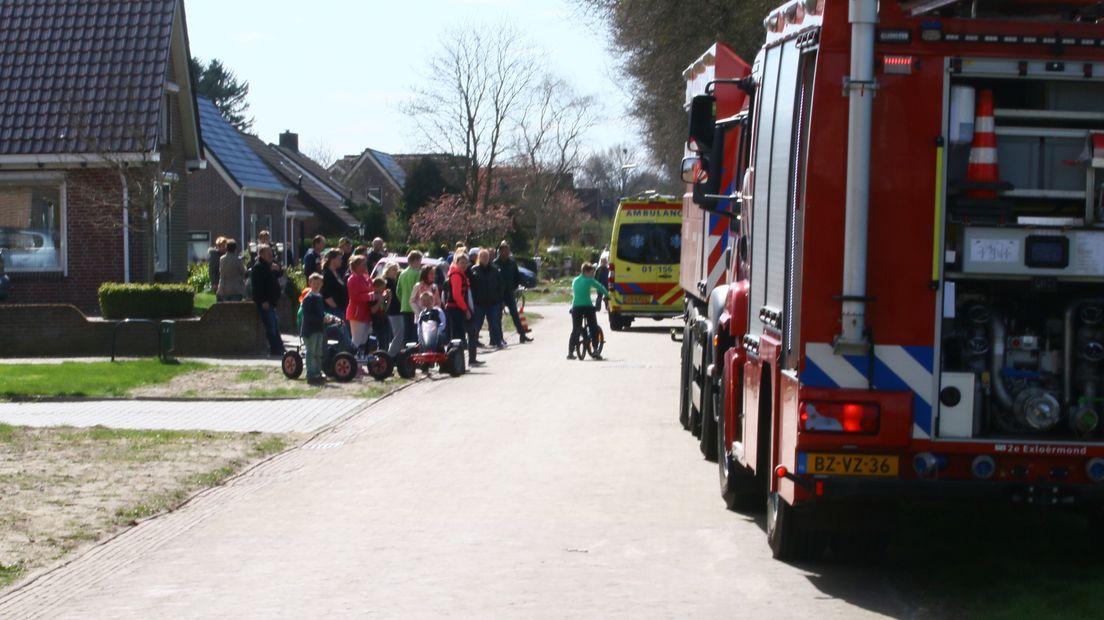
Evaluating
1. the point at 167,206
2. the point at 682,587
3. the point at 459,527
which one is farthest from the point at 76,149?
the point at 682,587

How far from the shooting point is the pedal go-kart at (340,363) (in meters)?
19.0

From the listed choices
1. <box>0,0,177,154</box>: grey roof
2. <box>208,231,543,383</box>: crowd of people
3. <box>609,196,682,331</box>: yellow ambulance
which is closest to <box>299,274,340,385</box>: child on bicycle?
<box>208,231,543,383</box>: crowd of people

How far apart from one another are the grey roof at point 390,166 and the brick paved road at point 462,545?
86966 mm

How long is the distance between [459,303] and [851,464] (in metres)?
15.0

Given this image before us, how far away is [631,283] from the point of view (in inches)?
1256

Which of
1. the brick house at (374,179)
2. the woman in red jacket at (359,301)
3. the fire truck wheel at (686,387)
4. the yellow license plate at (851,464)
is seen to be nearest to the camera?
the yellow license plate at (851,464)

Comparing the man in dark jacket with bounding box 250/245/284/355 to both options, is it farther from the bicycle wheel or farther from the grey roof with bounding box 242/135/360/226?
the grey roof with bounding box 242/135/360/226

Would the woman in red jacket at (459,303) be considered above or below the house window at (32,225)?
below

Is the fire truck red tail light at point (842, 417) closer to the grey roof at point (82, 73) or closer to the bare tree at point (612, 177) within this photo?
the grey roof at point (82, 73)

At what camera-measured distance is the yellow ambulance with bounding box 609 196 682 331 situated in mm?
31797

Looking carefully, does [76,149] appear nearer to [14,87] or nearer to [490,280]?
[14,87]

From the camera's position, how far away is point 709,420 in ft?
39.0

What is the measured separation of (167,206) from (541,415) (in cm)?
1663

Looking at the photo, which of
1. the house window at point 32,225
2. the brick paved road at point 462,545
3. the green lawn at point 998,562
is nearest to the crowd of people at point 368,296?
the brick paved road at point 462,545
